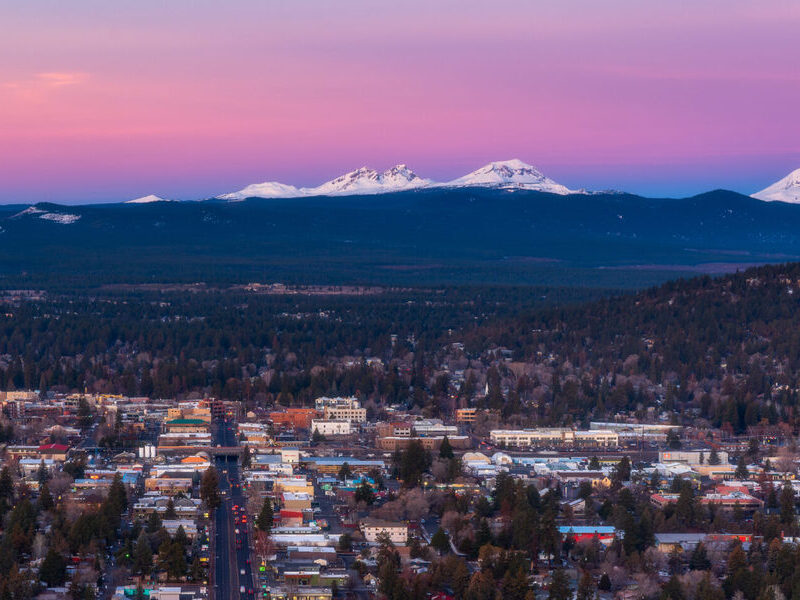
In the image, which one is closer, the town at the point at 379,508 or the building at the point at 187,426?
the town at the point at 379,508

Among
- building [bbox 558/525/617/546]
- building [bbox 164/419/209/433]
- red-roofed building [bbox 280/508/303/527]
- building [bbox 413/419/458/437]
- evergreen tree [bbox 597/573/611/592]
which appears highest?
building [bbox 164/419/209/433]

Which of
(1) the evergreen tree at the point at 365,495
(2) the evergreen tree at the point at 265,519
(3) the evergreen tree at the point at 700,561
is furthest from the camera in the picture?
(1) the evergreen tree at the point at 365,495

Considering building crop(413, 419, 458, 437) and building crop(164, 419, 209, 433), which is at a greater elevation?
building crop(164, 419, 209, 433)

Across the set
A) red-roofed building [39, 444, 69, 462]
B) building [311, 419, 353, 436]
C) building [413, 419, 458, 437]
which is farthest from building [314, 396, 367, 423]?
red-roofed building [39, 444, 69, 462]

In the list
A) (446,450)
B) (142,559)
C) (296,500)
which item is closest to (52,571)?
(142,559)

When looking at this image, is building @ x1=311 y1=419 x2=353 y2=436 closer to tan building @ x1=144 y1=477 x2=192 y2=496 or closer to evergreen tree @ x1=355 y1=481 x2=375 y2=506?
tan building @ x1=144 y1=477 x2=192 y2=496

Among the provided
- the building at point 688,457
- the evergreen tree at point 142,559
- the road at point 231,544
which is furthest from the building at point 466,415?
the evergreen tree at point 142,559

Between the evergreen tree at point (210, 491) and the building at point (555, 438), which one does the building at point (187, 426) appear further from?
the evergreen tree at point (210, 491)
